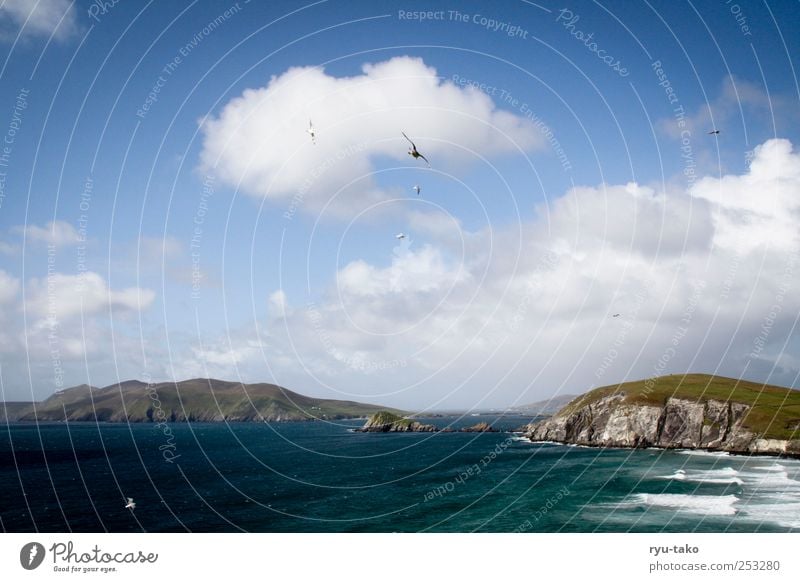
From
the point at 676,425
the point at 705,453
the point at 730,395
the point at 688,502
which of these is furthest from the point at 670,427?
the point at 688,502

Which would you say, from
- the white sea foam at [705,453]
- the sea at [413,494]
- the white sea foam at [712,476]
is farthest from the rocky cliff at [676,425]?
the white sea foam at [712,476]

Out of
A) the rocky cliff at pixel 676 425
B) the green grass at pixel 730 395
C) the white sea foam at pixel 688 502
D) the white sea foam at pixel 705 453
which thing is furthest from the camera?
the green grass at pixel 730 395

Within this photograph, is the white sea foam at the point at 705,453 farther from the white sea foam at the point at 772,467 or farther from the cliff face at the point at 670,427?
the white sea foam at the point at 772,467

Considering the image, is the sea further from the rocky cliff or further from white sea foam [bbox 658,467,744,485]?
the rocky cliff

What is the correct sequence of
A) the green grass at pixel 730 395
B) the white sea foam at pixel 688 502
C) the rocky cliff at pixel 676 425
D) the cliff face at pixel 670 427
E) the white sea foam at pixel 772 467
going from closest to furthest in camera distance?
the white sea foam at pixel 688 502 → the white sea foam at pixel 772 467 → the rocky cliff at pixel 676 425 → the cliff face at pixel 670 427 → the green grass at pixel 730 395
